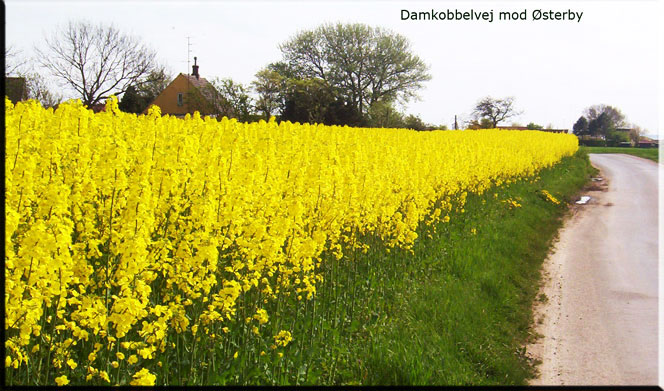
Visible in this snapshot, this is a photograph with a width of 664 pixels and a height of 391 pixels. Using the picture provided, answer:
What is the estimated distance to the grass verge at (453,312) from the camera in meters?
6.18

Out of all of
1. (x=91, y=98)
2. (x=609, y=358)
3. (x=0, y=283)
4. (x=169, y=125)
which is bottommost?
(x=609, y=358)

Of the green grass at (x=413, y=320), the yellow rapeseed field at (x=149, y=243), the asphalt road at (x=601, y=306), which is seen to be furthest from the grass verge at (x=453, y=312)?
the yellow rapeseed field at (x=149, y=243)

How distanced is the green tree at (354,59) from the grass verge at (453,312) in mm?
20894

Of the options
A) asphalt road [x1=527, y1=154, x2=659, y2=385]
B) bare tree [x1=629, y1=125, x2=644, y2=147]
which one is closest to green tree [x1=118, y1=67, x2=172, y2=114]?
asphalt road [x1=527, y1=154, x2=659, y2=385]

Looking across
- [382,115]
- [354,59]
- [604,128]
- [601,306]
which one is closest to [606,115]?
[604,128]

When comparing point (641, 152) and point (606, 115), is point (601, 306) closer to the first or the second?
point (641, 152)

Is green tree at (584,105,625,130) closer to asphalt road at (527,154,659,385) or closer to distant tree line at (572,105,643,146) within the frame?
distant tree line at (572,105,643,146)

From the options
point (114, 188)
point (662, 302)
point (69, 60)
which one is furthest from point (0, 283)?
A: point (69, 60)

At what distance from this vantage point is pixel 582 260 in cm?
1144

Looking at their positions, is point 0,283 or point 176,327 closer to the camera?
point 0,283

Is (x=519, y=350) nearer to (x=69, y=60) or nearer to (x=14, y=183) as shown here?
(x=14, y=183)

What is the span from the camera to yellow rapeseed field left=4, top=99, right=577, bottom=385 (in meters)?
3.84

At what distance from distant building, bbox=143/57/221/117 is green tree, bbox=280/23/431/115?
5365 millimetres

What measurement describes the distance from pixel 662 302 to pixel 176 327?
7572mm
